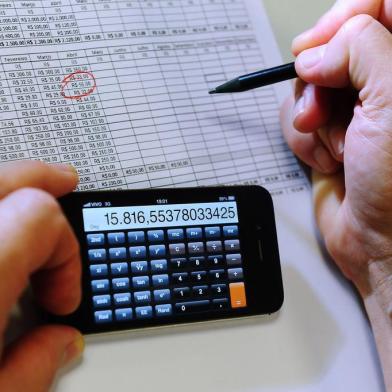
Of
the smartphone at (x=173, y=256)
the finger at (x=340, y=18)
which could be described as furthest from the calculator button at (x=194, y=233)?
the finger at (x=340, y=18)

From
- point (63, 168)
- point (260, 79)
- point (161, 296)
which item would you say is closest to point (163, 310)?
point (161, 296)

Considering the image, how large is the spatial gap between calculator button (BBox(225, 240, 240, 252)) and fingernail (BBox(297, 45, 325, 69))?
0.17 metres

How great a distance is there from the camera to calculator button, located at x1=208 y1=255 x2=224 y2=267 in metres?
0.47

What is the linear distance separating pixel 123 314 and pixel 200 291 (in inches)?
2.6

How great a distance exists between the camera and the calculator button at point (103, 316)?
0.43m

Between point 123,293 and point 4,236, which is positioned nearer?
point 4,236

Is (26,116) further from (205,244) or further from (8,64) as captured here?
(205,244)

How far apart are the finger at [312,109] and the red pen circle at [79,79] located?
0.19 metres

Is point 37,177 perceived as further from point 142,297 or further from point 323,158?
point 323,158

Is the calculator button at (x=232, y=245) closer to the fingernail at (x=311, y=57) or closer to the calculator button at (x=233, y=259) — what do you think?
the calculator button at (x=233, y=259)

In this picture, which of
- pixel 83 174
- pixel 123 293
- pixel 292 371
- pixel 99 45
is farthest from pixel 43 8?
pixel 292 371

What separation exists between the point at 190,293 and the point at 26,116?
0.67ft

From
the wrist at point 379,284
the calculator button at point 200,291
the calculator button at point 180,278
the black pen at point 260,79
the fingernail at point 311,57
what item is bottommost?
the wrist at point 379,284

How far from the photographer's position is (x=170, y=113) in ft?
1.74
